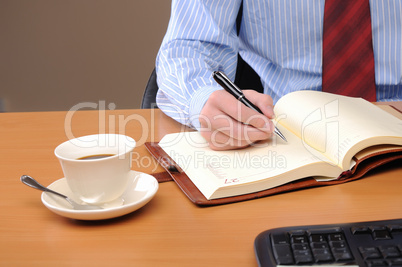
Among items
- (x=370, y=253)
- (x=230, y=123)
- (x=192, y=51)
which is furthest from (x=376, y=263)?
(x=192, y=51)

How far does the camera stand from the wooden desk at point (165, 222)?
0.57m

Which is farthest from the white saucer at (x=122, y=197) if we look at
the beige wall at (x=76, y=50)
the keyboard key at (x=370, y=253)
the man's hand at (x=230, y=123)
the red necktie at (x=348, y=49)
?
the beige wall at (x=76, y=50)

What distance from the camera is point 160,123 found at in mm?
1096

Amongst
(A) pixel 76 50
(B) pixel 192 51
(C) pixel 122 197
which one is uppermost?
(B) pixel 192 51

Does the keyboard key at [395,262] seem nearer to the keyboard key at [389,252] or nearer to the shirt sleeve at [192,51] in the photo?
the keyboard key at [389,252]

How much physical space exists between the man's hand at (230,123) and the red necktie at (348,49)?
45 cm

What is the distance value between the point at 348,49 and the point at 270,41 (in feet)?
0.73

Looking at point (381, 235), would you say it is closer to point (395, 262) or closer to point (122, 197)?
point (395, 262)

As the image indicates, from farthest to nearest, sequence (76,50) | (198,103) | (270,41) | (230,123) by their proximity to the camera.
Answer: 1. (76,50)
2. (270,41)
3. (198,103)
4. (230,123)

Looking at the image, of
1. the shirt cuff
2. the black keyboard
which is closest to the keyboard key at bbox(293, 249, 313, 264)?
the black keyboard

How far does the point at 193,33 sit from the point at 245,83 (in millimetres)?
271

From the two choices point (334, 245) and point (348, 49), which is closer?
point (334, 245)

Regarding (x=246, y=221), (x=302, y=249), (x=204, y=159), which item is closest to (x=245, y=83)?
(x=204, y=159)

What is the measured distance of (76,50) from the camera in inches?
117
